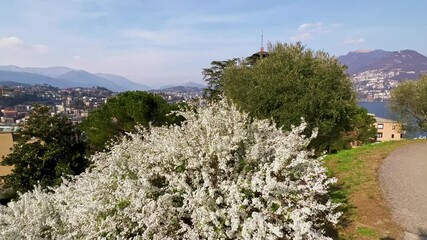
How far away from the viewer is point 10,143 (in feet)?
99.0

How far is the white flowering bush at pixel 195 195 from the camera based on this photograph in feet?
16.0

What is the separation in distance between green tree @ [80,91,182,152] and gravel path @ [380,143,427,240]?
10473 mm

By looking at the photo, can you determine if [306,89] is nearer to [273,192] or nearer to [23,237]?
[273,192]

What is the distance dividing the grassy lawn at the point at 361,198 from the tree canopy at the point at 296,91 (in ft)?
6.61

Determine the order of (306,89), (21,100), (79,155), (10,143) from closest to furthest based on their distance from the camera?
(306,89)
(79,155)
(10,143)
(21,100)

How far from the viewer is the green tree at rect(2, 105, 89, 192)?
15430mm

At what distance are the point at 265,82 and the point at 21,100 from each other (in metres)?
135

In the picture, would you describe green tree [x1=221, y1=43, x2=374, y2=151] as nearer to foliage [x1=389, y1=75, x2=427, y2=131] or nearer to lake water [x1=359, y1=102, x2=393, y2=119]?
foliage [x1=389, y1=75, x2=427, y2=131]

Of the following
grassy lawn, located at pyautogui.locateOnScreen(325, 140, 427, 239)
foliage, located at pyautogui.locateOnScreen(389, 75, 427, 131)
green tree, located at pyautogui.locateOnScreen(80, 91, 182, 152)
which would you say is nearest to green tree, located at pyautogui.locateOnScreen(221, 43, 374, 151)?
grassy lawn, located at pyautogui.locateOnScreen(325, 140, 427, 239)

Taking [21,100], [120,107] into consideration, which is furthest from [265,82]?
[21,100]

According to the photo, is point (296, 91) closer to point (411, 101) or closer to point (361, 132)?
point (411, 101)

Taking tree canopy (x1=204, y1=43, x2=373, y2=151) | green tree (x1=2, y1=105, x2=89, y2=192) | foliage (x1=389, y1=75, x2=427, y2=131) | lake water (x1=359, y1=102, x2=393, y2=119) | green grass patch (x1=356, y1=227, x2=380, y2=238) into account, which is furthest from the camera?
lake water (x1=359, y1=102, x2=393, y2=119)

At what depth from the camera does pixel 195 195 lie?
494 cm

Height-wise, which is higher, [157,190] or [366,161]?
[157,190]
